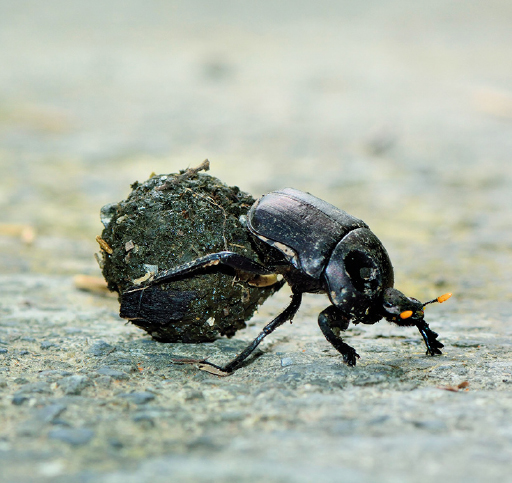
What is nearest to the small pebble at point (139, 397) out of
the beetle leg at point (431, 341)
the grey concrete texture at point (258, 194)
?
the grey concrete texture at point (258, 194)

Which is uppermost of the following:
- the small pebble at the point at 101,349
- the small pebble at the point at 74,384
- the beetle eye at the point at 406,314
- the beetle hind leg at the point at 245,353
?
the beetle eye at the point at 406,314

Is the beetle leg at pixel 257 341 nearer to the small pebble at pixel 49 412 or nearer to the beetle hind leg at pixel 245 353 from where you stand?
the beetle hind leg at pixel 245 353

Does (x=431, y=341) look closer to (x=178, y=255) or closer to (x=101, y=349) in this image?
(x=178, y=255)

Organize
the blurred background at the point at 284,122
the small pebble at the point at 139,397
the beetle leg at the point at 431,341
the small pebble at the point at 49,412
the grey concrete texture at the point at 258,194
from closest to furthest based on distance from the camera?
1. the grey concrete texture at the point at 258,194
2. the small pebble at the point at 49,412
3. the small pebble at the point at 139,397
4. the beetle leg at the point at 431,341
5. the blurred background at the point at 284,122

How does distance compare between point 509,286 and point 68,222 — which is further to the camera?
point 68,222

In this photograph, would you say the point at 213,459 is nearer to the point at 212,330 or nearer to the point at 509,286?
the point at 212,330

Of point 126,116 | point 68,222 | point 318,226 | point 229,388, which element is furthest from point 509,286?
point 126,116

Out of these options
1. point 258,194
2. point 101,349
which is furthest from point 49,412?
point 258,194
